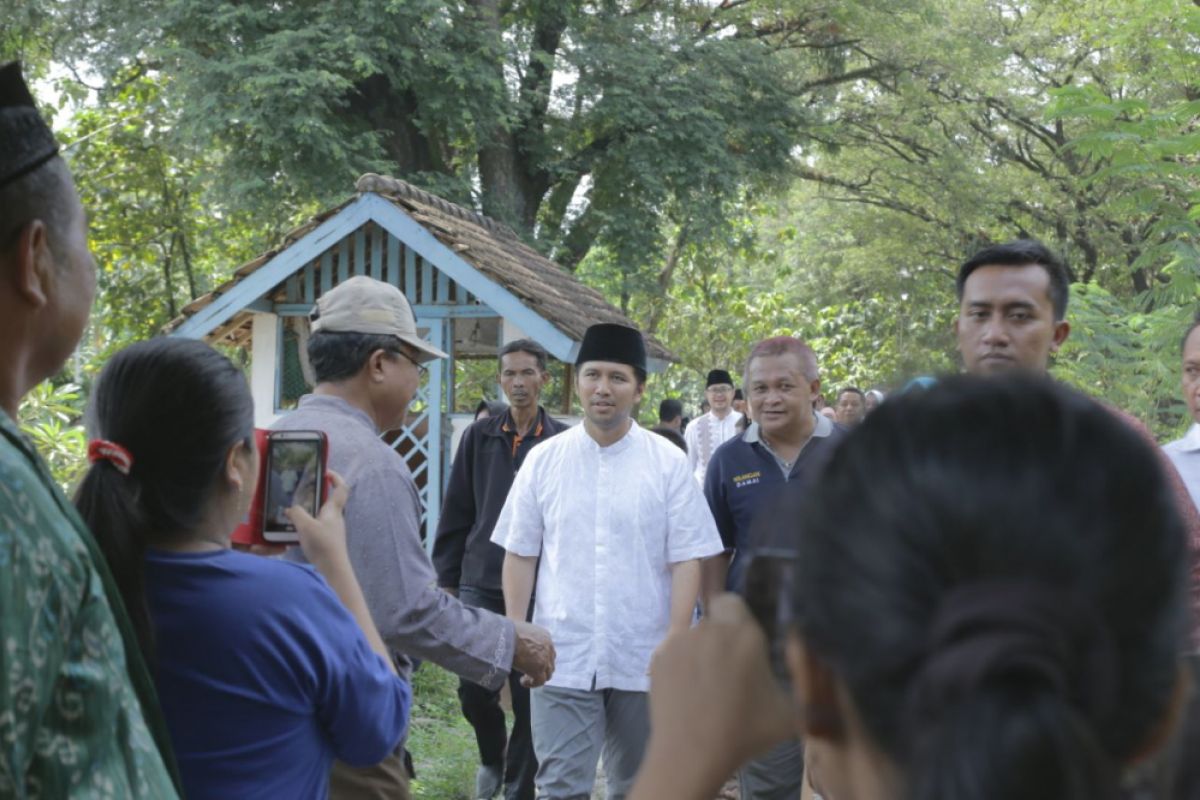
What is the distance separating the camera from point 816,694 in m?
1.08

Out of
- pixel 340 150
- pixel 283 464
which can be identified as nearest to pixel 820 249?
pixel 340 150

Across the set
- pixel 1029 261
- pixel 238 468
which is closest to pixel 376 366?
pixel 238 468

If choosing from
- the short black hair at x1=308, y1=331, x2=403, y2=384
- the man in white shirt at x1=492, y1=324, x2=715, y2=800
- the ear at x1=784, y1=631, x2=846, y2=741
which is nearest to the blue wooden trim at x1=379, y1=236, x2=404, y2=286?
the man in white shirt at x1=492, y1=324, x2=715, y2=800

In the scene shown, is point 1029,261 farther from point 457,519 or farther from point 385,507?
point 457,519

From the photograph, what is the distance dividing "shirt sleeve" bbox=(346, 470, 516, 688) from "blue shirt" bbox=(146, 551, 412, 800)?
1.05 metres

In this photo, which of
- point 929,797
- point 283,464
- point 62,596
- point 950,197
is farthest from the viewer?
point 950,197

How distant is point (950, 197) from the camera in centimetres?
2405

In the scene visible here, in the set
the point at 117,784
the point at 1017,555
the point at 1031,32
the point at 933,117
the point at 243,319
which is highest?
the point at 1031,32

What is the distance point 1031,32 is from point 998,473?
25997 millimetres

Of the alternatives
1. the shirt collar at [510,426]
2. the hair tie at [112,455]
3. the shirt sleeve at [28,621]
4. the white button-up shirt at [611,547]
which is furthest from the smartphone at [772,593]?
the shirt collar at [510,426]

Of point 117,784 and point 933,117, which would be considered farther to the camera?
point 933,117

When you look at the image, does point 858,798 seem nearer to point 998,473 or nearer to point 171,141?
Answer: point 998,473

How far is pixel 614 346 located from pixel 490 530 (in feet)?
5.09

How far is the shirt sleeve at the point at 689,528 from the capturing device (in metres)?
5.85
